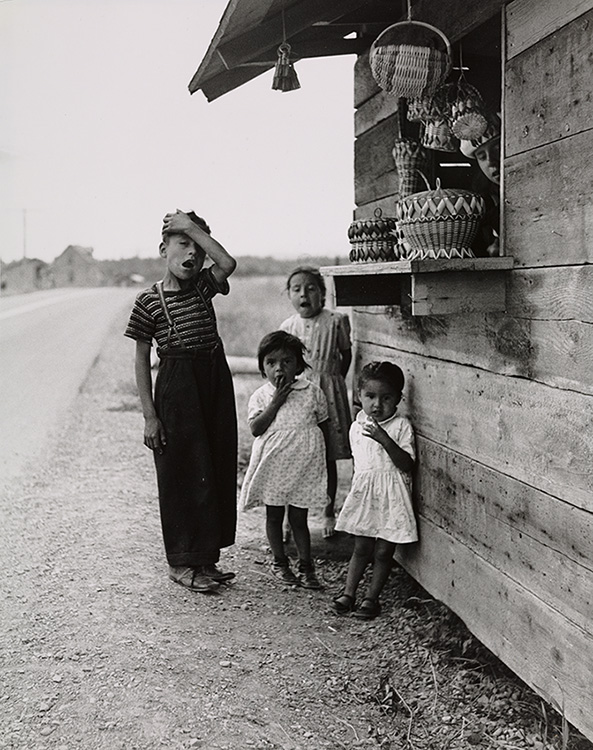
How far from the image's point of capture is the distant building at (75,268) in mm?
16219

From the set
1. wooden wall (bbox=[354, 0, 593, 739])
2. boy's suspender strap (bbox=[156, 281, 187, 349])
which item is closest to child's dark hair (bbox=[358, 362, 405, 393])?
wooden wall (bbox=[354, 0, 593, 739])

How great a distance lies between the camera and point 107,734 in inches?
108

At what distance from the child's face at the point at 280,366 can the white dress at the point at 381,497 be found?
22.4 inches

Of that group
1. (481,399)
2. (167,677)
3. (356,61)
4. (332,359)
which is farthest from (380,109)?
(167,677)

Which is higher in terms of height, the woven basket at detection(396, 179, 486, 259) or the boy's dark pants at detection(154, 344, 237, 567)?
the woven basket at detection(396, 179, 486, 259)

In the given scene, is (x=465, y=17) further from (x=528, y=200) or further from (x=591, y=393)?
(x=591, y=393)

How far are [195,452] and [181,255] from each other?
100cm

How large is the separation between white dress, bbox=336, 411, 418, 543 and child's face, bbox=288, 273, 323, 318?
118 cm

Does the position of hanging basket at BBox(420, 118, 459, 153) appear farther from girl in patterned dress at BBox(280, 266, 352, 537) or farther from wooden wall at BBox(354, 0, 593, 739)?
girl in patterned dress at BBox(280, 266, 352, 537)

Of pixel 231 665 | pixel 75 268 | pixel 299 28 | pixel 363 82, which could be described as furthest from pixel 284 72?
pixel 75 268

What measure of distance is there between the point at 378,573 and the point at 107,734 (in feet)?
5.34

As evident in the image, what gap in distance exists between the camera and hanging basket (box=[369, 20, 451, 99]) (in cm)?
311

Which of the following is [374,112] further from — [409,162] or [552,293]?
[552,293]

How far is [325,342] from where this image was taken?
489cm
